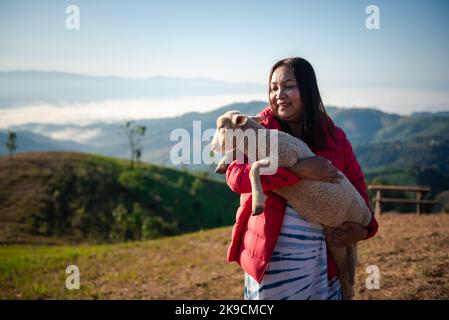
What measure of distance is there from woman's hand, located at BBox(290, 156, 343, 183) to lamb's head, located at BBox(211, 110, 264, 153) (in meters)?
0.47

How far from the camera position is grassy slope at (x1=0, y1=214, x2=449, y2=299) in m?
5.51

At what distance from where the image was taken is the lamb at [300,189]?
253 cm

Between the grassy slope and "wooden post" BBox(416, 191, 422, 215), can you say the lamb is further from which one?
"wooden post" BBox(416, 191, 422, 215)

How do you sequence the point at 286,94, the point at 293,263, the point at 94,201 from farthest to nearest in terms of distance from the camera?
the point at 94,201
the point at 286,94
the point at 293,263

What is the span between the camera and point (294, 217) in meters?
2.56

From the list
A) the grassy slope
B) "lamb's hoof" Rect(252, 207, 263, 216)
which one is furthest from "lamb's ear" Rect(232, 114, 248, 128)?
the grassy slope

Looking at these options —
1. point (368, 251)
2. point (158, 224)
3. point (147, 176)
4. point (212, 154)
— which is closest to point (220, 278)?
point (368, 251)

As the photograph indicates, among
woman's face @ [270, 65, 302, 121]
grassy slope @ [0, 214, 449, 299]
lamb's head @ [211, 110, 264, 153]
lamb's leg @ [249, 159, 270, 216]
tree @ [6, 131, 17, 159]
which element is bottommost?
grassy slope @ [0, 214, 449, 299]

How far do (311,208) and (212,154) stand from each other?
925 mm

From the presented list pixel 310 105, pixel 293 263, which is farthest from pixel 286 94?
pixel 293 263

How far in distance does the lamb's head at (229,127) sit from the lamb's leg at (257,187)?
1.11ft

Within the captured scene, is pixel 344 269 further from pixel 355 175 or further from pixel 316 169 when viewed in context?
pixel 316 169

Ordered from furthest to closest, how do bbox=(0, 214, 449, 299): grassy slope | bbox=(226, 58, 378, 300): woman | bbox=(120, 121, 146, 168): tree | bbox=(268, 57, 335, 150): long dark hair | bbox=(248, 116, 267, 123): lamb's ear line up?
bbox=(120, 121, 146, 168): tree, bbox=(0, 214, 449, 299): grassy slope, bbox=(248, 116, 267, 123): lamb's ear, bbox=(268, 57, 335, 150): long dark hair, bbox=(226, 58, 378, 300): woman

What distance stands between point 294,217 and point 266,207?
0.68 feet
